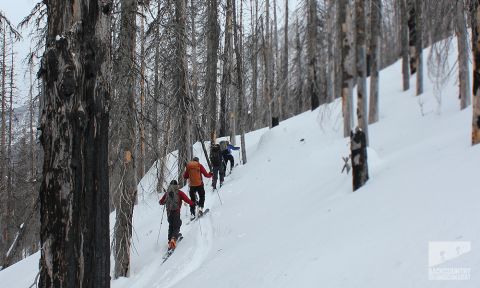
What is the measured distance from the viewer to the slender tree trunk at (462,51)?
23.3 ft

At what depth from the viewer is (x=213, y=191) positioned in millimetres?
14219

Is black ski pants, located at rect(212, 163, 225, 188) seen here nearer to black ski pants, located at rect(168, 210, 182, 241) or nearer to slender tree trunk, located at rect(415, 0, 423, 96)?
black ski pants, located at rect(168, 210, 182, 241)

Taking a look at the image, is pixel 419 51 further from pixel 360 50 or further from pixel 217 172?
pixel 217 172

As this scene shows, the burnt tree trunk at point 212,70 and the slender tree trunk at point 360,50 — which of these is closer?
the slender tree trunk at point 360,50

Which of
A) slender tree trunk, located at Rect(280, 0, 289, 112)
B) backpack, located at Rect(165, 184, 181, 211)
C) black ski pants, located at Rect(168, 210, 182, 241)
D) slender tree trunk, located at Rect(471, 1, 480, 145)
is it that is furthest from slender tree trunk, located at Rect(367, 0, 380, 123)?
black ski pants, located at Rect(168, 210, 182, 241)

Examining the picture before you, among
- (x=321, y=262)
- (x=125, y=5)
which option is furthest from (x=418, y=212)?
(x=125, y=5)

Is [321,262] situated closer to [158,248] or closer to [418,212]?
[418,212]

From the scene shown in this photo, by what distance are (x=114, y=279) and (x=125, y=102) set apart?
181 inches

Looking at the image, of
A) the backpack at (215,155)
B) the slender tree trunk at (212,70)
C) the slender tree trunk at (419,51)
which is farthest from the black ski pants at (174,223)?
the slender tree trunk at (419,51)

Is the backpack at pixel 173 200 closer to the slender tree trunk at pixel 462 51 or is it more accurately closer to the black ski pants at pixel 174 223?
the black ski pants at pixel 174 223
